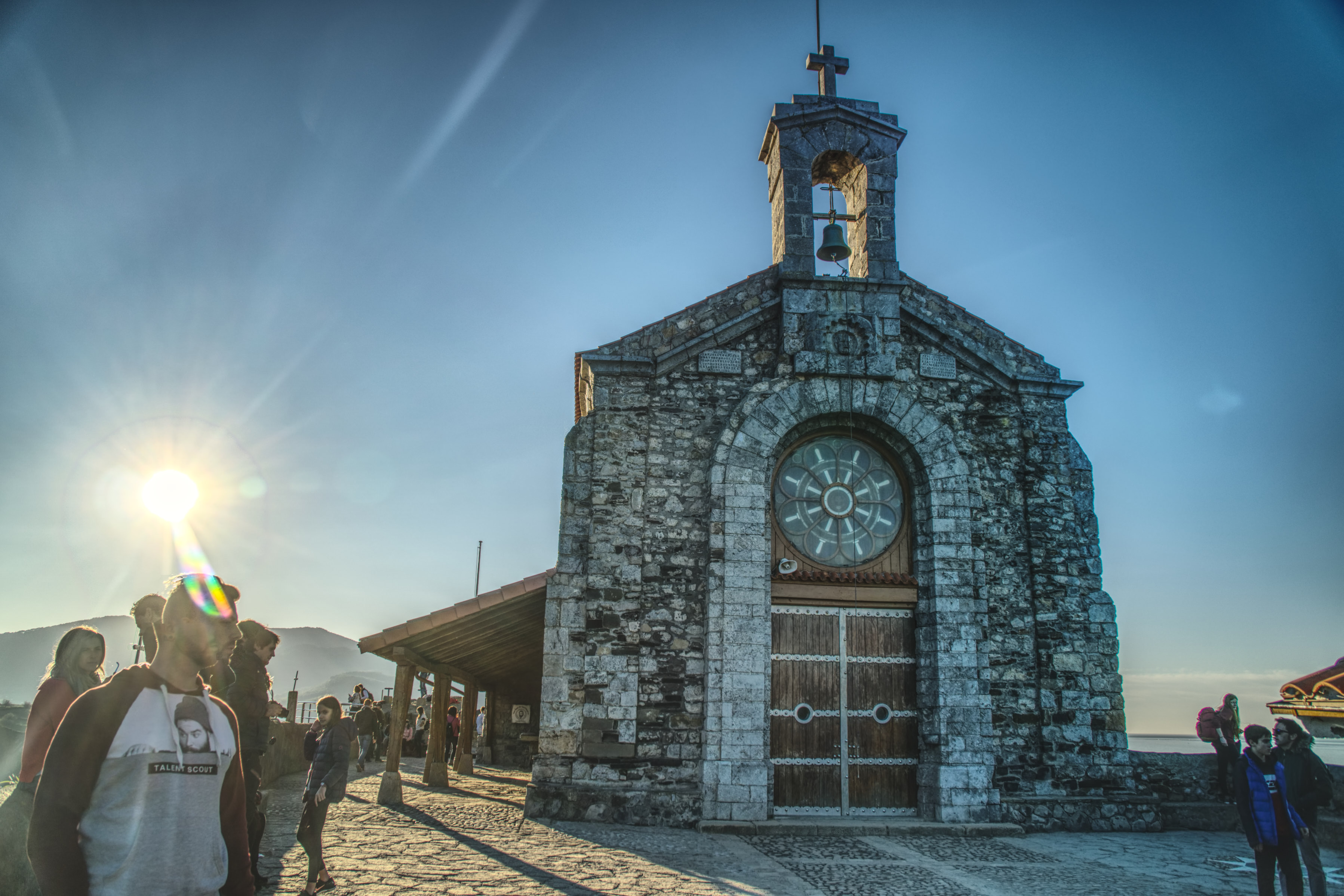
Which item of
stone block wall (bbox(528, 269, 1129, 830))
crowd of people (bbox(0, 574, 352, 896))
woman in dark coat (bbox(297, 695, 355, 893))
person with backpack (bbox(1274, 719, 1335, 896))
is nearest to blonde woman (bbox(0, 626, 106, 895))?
Answer: crowd of people (bbox(0, 574, 352, 896))

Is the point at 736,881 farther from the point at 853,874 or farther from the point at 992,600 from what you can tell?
the point at 992,600

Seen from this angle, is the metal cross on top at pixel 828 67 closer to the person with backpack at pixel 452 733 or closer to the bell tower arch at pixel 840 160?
the bell tower arch at pixel 840 160

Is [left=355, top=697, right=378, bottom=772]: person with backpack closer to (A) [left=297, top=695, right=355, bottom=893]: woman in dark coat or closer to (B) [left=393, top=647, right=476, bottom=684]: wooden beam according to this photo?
(B) [left=393, top=647, right=476, bottom=684]: wooden beam

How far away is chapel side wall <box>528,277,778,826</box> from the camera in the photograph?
29.8 ft

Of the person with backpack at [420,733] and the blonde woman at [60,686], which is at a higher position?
the blonde woman at [60,686]

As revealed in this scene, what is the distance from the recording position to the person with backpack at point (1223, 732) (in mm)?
9953

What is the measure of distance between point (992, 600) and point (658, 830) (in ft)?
15.5

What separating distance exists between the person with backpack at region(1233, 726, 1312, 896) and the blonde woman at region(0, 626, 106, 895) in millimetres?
7201

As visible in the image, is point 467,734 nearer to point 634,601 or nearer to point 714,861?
point 634,601

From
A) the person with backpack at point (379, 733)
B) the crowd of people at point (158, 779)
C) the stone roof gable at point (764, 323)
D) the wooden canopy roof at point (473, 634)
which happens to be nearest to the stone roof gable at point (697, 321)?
the stone roof gable at point (764, 323)

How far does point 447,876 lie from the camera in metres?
6.22

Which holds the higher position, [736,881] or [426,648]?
[426,648]

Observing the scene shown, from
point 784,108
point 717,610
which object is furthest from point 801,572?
point 784,108

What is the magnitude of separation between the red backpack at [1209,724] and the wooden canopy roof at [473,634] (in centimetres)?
786
